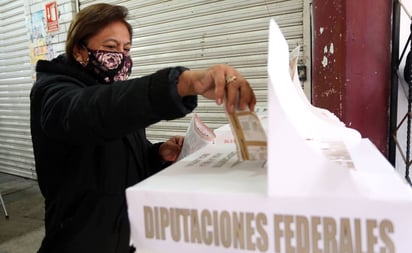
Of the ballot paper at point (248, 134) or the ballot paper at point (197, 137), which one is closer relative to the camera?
the ballot paper at point (248, 134)

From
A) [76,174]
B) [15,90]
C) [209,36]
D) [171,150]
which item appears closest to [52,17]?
[15,90]

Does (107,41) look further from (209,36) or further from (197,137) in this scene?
(209,36)

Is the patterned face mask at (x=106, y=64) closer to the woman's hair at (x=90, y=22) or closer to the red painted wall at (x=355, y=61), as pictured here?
the woman's hair at (x=90, y=22)

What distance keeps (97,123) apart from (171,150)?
2.41 ft

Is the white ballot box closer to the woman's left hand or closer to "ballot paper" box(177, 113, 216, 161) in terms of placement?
"ballot paper" box(177, 113, 216, 161)

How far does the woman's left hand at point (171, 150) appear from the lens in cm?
153

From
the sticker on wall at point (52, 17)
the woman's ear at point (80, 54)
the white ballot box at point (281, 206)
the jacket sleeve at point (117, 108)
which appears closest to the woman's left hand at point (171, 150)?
the woman's ear at point (80, 54)

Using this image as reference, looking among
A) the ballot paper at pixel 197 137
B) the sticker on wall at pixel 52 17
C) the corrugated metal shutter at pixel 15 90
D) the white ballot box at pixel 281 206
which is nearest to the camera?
the white ballot box at pixel 281 206

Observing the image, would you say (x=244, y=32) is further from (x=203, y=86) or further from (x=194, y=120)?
(x=203, y=86)

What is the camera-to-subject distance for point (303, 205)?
0.50m

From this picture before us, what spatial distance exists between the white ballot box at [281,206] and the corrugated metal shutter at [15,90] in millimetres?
5488

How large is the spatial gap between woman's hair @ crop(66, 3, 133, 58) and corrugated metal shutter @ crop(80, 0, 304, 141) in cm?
179

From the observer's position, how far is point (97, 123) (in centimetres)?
82

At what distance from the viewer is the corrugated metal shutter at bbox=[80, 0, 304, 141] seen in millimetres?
3072
